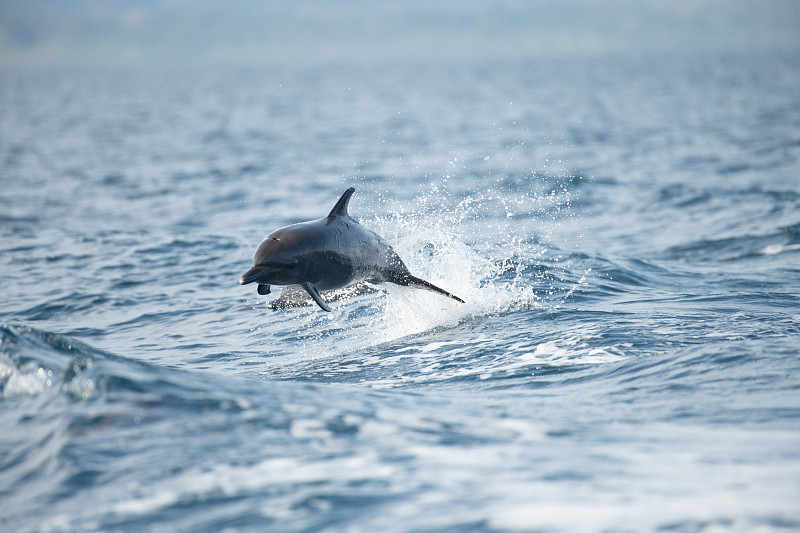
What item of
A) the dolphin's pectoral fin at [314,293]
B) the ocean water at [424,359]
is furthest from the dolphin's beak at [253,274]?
the ocean water at [424,359]

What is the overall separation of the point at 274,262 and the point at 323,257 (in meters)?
0.64

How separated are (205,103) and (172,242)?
225 ft

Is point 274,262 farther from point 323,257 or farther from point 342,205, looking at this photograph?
point 342,205

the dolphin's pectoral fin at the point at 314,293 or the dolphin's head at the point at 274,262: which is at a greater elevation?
the dolphin's head at the point at 274,262

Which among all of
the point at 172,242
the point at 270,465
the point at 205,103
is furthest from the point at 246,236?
the point at 205,103

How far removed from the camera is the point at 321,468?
592cm

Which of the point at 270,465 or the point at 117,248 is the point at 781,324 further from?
the point at 117,248

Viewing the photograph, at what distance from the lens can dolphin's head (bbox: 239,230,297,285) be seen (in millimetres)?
8102

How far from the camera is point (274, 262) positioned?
815 centimetres

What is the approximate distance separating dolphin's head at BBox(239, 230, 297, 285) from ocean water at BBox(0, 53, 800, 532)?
39.8 inches

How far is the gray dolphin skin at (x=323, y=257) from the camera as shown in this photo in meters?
8.17

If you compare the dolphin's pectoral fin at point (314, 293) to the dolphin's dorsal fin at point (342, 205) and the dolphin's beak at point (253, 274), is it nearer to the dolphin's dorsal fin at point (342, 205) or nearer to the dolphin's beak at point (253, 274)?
the dolphin's beak at point (253, 274)

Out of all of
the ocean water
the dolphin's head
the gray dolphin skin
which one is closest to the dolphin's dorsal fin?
the gray dolphin skin

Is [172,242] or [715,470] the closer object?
[715,470]
